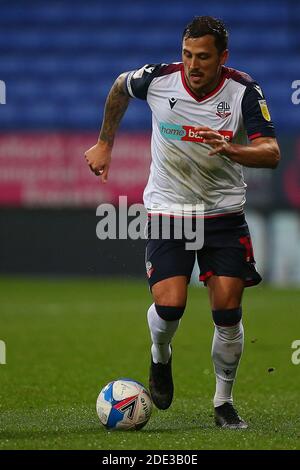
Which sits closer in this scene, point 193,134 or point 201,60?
Result: point 201,60

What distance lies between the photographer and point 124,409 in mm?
4934

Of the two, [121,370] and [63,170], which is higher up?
[63,170]

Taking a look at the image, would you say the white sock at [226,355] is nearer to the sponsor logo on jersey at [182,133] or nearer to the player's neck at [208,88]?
the sponsor logo on jersey at [182,133]

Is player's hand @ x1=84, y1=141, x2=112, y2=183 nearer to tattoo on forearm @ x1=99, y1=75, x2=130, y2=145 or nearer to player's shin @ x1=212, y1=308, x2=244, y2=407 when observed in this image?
tattoo on forearm @ x1=99, y1=75, x2=130, y2=145

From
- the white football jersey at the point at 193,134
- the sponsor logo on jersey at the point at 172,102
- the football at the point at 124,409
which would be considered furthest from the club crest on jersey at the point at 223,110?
the football at the point at 124,409

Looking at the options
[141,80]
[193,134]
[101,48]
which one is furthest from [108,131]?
[101,48]

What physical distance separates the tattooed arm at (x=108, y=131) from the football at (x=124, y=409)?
1.10 meters

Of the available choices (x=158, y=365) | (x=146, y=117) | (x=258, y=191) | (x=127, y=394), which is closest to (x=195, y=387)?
(x=158, y=365)

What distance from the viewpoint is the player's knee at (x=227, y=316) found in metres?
5.09

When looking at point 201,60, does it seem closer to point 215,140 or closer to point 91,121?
point 215,140

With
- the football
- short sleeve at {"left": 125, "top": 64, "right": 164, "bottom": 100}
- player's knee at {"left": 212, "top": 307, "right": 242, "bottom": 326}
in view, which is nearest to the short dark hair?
short sleeve at {"left": 125, "top": 64, "right": 164, "bottom": 100}

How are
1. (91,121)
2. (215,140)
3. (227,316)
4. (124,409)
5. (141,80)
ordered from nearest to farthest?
1. (215,140)
2. (124,409)
3. (227,316)
4. (141,80)
5. (91,121)

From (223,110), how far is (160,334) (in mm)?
1157

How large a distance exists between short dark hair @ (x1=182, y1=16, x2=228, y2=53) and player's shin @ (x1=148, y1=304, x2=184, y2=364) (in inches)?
51.2
